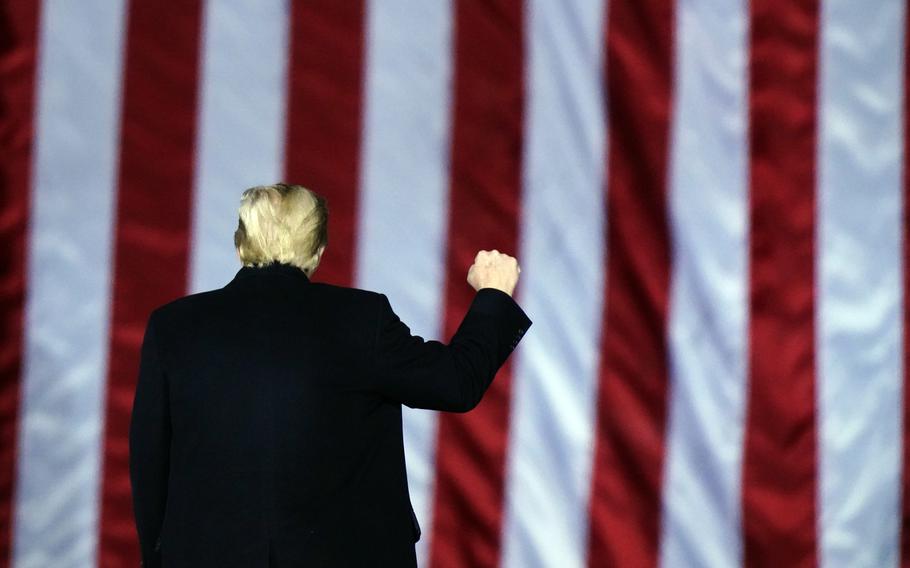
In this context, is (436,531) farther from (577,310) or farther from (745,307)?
(745,307)

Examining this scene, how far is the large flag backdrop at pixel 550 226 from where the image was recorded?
1.71 meters

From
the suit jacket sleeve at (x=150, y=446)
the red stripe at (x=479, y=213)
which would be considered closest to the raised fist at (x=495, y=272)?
the suit jacket sleeve at (x=150, y=446)

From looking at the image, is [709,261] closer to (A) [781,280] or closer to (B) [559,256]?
(A) [781,280]

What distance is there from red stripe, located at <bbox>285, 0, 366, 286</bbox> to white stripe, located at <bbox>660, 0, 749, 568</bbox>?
1.57 feet

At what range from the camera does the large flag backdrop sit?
171 cm

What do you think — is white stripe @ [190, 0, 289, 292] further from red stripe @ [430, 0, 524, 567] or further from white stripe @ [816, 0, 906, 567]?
white stripe @ [816, 0, 906, 567]

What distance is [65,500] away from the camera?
1.71m

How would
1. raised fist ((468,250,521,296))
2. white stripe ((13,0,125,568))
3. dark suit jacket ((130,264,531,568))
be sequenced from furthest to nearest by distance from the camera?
white stripe ((13,0,125,568))
raised fist ((468,250,521,296))
dark suit jacket ((130,264,531,568))

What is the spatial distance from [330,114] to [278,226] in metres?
0.63

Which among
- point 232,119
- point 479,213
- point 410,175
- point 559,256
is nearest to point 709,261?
point 559,256

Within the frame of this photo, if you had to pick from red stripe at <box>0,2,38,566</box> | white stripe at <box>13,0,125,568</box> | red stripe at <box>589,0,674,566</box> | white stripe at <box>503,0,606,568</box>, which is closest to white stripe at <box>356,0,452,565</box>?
white stripe at <box>503,0,606,568</box>

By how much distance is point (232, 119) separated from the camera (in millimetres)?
1710

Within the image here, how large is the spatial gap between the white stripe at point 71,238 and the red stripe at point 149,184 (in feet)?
0.06

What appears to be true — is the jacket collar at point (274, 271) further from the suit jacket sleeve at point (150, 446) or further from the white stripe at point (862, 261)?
the white stripe at point (862, 261)
